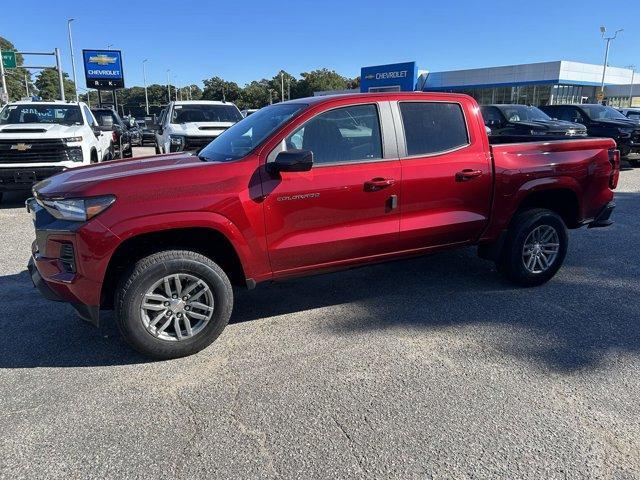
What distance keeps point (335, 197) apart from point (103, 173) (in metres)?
1.75

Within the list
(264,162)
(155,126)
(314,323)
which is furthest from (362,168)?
(155,126)

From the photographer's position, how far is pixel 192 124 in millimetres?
11672

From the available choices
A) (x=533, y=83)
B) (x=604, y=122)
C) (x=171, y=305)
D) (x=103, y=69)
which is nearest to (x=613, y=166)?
(x=171, y=305)

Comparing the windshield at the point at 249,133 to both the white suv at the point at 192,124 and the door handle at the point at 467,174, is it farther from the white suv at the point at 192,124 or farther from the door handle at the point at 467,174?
the white suv at the point at 192,124

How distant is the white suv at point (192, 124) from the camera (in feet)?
36.2

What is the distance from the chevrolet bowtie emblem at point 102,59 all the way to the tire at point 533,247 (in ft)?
121

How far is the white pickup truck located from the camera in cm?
883

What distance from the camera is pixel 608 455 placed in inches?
102

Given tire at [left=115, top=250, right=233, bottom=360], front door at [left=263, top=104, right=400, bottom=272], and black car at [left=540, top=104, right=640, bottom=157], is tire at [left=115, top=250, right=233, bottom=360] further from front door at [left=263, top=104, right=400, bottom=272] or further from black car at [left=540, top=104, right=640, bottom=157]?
black car at [left=540, top=104, right=640, bottom=157]

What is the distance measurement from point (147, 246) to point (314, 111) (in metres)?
1.64

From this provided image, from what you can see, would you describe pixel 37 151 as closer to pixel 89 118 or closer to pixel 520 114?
pixel 89 118

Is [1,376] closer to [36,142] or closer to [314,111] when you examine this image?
[314,111]

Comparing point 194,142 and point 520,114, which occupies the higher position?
point 520,114

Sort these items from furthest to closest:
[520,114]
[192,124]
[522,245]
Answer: [520,114] → [192,124] → [522,245]
